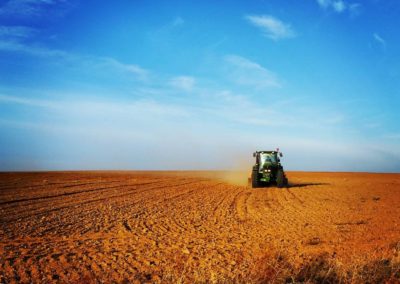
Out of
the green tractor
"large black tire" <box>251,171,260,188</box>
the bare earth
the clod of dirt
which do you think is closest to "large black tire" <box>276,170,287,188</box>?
the green tractor

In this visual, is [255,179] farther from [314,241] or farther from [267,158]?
[314,241]

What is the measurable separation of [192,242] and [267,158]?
59.1 feet

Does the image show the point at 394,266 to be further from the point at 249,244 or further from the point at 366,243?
the point at 249,244

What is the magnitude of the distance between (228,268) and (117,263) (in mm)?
2263

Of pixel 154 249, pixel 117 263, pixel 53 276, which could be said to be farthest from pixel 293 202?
pixel 53 276

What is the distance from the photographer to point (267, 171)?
25.8m

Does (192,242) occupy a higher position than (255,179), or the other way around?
(255,179)

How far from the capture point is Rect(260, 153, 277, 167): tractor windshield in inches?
1040

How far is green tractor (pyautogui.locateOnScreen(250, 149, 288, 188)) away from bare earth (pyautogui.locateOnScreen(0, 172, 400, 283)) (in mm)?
9283

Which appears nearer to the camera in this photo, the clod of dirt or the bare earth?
the bare earth

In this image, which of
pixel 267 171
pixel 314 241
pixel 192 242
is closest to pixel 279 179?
pixel 267 171

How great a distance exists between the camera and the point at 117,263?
7555 mm

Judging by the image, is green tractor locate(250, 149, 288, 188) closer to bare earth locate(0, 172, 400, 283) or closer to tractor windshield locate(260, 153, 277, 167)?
tractor windshield locate(260, 153, 277, 167)

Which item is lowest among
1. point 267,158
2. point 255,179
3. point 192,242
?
point 192,242
